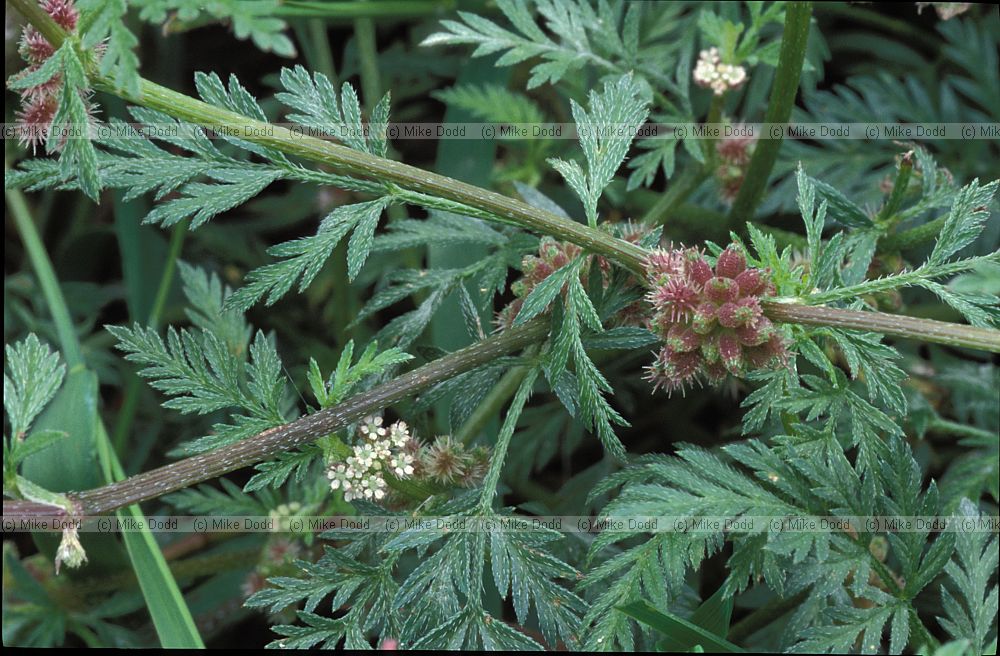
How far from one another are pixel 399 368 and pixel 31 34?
32.3 inches

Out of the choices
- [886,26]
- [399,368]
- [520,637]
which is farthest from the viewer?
[886,26]

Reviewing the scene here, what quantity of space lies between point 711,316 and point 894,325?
0.88ft

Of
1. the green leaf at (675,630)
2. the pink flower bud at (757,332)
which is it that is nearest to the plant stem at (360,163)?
the pink flower bud at (757,332)

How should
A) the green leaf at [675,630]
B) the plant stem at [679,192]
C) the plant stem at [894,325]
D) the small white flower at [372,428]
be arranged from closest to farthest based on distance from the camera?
1. the plant stem at [894,325]
2. the green leaf at [675,630]
3. the small white flower at [372,428]
4. the plant stem at [679,192]

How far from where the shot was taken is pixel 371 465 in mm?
1528

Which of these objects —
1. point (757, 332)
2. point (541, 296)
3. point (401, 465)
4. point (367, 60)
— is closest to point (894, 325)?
point (757, 332)

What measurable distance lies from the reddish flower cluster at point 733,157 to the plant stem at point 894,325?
2.54ft

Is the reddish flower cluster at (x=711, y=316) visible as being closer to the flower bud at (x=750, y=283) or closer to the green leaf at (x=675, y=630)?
the flower bud at (x=750, y=283)

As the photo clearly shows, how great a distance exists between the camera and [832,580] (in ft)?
5.04

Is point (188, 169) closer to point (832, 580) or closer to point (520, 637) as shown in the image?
point (520, 637)

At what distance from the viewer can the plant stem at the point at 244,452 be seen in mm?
1467

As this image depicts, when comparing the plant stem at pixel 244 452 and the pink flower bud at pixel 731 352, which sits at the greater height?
the pink flower bud at pixel 731 352

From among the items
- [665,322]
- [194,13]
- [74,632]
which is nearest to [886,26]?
[665,322]

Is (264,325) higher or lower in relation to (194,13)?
lower
